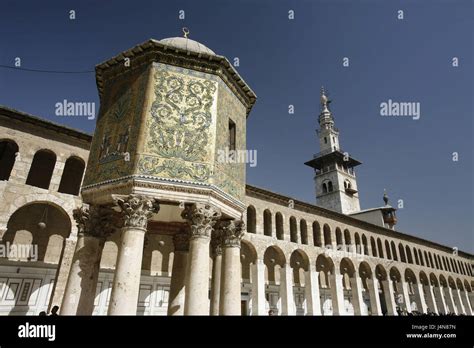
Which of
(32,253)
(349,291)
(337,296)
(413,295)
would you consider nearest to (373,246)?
(349,291)

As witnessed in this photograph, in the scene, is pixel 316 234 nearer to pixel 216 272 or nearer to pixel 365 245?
pixel 365 245

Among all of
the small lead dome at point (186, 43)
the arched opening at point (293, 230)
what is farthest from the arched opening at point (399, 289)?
the small lead dome at point (186, 43)

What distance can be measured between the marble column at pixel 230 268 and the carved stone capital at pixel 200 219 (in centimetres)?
106

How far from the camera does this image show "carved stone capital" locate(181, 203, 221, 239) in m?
6.00

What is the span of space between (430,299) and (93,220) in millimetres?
33303

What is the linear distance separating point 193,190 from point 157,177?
2.63ft

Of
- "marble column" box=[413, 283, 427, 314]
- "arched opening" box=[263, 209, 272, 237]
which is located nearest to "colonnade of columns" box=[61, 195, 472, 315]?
"arched opening" box=[263, 209, 272, 237]

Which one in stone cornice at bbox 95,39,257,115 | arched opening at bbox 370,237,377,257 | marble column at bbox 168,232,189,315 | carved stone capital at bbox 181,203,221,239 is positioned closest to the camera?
carved stone capital at bbox 181,203,221,239

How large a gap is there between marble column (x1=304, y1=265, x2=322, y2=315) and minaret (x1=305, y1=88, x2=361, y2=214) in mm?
22145

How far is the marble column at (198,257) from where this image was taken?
5.47 metres

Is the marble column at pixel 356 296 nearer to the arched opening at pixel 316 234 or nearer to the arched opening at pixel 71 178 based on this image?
the arched opening at pixel 316 234

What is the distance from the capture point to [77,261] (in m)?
6.34

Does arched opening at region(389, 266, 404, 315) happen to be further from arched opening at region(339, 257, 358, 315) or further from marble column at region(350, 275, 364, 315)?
marble column at region(350, 275, 364, 315)
